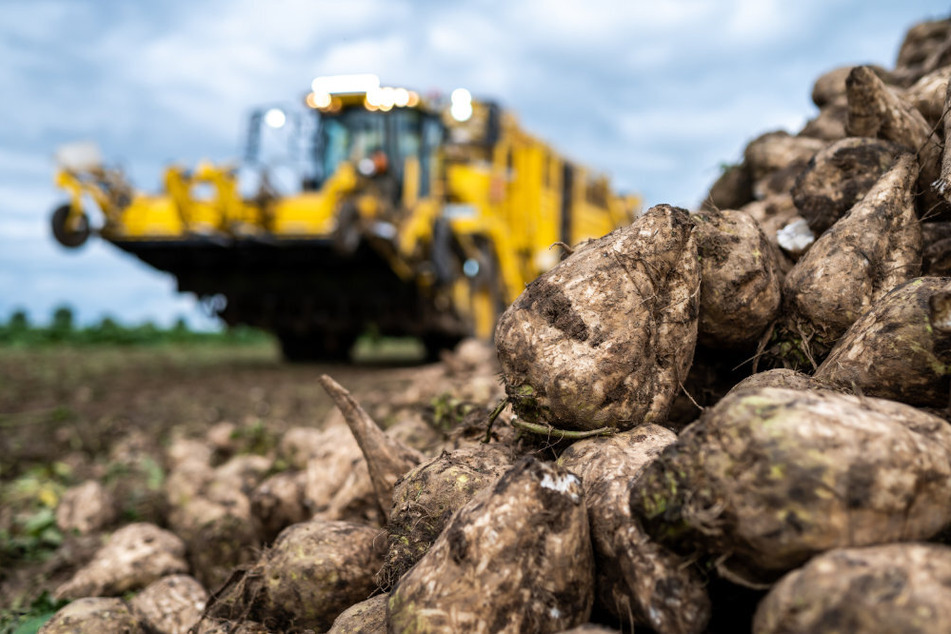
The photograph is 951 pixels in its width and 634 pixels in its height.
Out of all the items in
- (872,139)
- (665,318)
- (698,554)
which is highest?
(872,139)

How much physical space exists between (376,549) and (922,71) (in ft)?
12.0

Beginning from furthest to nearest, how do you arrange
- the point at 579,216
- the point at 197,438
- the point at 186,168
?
the point at 579,216, the point at 186,168, the point at 197,438

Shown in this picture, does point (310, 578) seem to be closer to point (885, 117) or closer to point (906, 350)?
point (906, 350)

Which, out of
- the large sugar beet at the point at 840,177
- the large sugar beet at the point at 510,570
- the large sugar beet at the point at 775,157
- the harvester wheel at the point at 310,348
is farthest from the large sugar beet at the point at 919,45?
the harvester wheel at the point at 310,348

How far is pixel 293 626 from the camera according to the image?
2361 mm

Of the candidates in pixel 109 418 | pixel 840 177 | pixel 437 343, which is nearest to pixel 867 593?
pixel 840 177

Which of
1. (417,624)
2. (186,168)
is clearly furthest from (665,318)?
(186,168)

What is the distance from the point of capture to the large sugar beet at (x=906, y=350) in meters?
1.98

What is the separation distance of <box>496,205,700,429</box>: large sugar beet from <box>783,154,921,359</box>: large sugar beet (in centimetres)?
43

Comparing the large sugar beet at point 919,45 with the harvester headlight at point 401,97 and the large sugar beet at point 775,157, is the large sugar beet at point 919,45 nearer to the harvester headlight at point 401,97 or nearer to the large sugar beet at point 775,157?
the large sugar beet at point 775,157

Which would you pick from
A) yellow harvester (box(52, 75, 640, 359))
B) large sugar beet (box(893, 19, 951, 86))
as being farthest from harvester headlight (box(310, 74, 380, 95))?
large sugar beet (box(893, 19, 951, 86))

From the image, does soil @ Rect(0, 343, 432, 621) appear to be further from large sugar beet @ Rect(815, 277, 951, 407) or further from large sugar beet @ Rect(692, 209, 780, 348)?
large sugar beet @ Rect(815, 277, 951, 407)

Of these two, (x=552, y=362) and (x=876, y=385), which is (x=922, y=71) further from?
(x=552, y=362)

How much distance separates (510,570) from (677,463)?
47 centimetres
